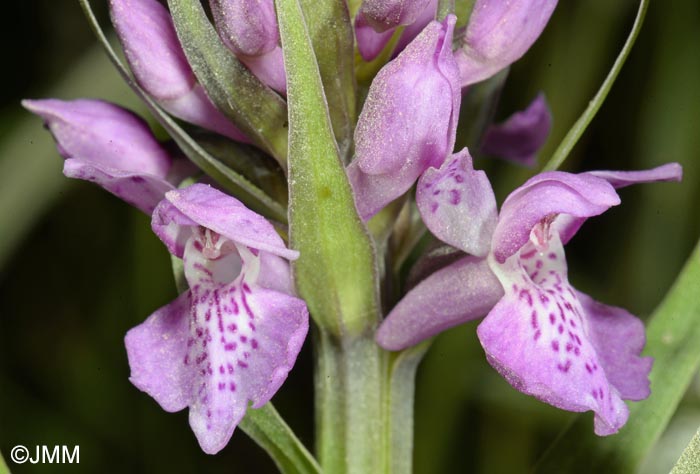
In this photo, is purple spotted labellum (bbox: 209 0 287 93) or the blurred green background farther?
the blurred green background

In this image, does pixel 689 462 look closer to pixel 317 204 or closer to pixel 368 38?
pixel 317 204

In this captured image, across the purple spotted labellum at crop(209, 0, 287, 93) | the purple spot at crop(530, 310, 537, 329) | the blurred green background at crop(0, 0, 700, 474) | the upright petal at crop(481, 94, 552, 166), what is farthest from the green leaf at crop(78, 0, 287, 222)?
the blurred green background at crop(0, 0, 700, 474)

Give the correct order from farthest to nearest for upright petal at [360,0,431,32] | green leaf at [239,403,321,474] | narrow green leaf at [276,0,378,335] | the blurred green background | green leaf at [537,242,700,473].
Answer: the blurred green background
green leaf at [537,242,700,473]
green leaf at [239,403,321,474]
upright petal at [360,0,431,32]
narrow green leaf at [276,0,378,335]

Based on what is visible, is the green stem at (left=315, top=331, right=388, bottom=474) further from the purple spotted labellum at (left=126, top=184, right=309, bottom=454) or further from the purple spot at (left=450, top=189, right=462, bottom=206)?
the purple spot at (left=450, top=189, right=462, bottom=206)

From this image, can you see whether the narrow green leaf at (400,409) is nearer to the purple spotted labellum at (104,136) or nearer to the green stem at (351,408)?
the green stem at (351,408)

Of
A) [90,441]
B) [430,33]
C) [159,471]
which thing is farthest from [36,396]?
[430,33]

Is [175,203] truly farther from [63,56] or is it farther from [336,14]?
[63,56]
